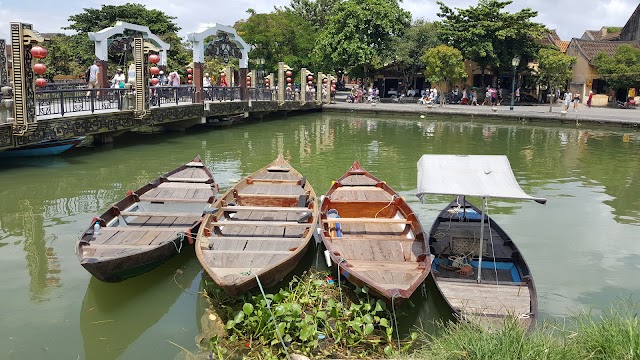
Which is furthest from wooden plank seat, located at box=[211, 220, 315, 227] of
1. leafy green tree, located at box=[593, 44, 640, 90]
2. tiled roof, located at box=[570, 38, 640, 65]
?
tiled roof, located at box=[570, 38, 640, 65]

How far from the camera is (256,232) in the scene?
778 cm

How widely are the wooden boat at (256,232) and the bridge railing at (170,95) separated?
1076 cm

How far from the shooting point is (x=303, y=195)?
9.56 m

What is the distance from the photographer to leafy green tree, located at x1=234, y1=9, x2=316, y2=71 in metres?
36.0

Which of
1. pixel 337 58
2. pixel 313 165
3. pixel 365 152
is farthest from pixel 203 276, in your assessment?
pixel 337 58

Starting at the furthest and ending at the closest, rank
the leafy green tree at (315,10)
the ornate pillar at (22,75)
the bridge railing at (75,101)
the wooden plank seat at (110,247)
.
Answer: the leafy green tree at (315,10)
the bridge railing at (75,101)
the ornate pillar at (22,75)
the wooden plank seat at (110,247)

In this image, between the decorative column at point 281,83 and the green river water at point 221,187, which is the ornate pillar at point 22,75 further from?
the decorative column at point 281,83

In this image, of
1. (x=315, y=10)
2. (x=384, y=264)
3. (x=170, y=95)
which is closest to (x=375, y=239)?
(x=384, y=264)

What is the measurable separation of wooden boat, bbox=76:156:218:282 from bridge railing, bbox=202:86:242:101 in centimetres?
1351

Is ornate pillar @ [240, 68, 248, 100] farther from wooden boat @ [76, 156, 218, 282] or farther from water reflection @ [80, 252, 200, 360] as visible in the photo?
water reflection @ [80, 252, 200, 360]

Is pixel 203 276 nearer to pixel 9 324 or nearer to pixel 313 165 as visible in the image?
pixel 9 324

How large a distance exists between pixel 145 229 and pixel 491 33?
31.3 meters

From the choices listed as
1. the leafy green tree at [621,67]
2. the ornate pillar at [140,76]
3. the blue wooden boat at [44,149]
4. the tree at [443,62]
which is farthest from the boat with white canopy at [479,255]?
the leafy green tree at [621,67]

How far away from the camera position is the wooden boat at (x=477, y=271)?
6.00m
